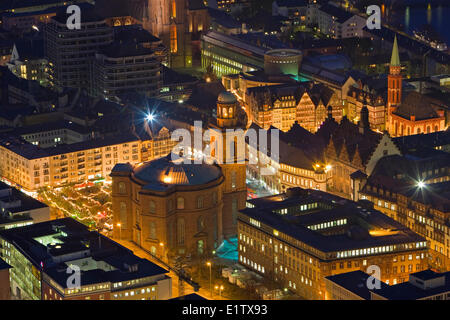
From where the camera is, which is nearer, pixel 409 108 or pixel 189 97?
pixel 409 108

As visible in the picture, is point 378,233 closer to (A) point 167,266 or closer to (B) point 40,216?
(A) point 167,266

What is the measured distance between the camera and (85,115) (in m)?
172

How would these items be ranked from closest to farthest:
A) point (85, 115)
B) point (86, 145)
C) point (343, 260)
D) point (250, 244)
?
point (343, 260), point (250, 244), point (86, 145), point (85, 115)

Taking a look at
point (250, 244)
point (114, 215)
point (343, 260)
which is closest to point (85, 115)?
point (114, 215)

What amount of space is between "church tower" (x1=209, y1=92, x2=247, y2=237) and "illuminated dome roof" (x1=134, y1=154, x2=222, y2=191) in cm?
342

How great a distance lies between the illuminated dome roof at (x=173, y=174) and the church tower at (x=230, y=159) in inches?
135

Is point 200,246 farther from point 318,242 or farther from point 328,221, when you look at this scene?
point 318,242

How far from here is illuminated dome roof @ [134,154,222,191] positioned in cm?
13100

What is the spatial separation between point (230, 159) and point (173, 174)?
8.86m

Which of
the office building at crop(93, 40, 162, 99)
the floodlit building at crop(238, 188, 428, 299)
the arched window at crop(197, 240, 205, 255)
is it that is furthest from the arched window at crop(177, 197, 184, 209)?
the office building at crop(93, 40, 162, 99)

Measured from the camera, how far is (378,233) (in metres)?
121
